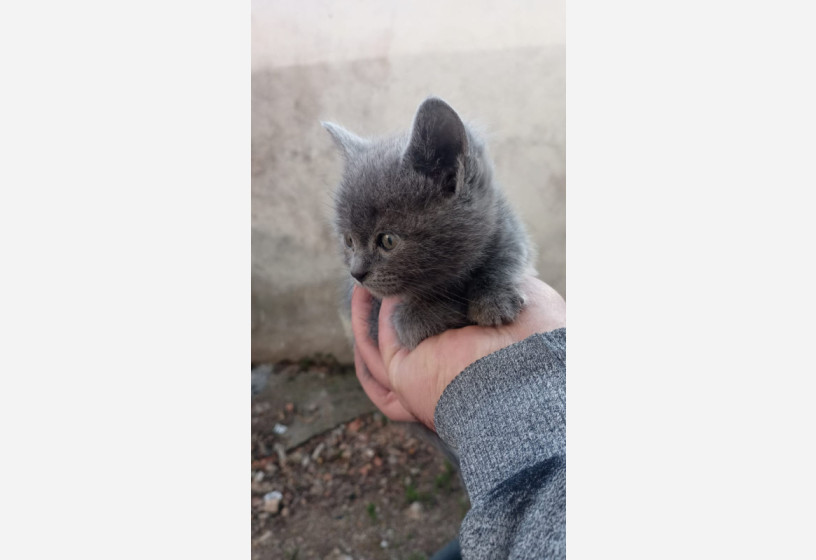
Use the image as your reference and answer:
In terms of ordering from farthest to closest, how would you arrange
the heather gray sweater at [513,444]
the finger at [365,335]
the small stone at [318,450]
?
the small stone at [318,450], the finger at [365,335], the heather gray sweater at [513,444]

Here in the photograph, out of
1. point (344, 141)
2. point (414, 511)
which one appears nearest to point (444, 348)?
point (344, 141)

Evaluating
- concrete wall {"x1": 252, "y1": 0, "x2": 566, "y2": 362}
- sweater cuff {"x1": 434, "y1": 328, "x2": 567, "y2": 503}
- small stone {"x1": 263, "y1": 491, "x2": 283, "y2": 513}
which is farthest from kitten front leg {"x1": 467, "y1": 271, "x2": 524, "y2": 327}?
small stone {"x1": 263, "y1": 491, "x2": 283, "y2": 513}

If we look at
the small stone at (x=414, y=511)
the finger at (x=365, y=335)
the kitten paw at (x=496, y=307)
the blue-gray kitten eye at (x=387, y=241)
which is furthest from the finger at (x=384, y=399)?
the small stone at (x=414, y=511)

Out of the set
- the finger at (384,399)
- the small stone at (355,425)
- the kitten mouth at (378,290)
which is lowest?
the small stone at (355,425)

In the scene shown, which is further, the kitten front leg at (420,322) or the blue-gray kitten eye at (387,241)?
the kitten front leg at (420,322)

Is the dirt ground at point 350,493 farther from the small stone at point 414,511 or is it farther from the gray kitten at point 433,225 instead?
the gray kitten at point 433,225
